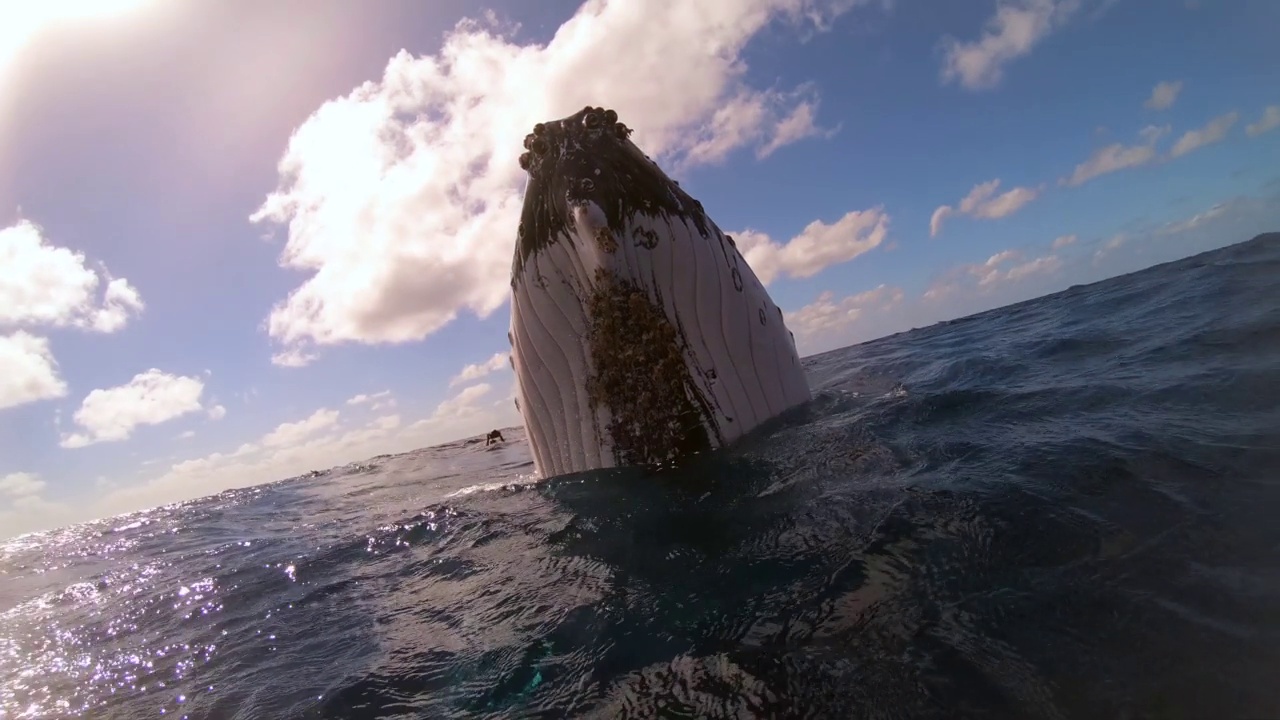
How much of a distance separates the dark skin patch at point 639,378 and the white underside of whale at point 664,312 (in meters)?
0.06

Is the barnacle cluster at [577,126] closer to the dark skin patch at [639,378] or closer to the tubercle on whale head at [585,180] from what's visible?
the tubercle on whale head at [585,180]

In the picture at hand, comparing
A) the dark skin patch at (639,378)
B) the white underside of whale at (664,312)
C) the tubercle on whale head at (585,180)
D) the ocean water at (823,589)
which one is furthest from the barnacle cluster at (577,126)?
the ocean water at (823,589)

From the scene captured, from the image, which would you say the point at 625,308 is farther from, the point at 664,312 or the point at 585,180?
the point at 585,180

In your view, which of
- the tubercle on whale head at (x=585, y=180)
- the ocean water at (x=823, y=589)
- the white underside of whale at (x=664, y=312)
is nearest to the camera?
the ocean water at (x=823, y=589)

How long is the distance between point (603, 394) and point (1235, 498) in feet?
10.4

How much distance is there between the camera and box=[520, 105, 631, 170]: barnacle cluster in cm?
404

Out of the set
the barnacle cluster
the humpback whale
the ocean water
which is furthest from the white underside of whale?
the barnacle cluster

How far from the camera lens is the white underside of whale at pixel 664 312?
406cm

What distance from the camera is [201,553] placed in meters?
7.44

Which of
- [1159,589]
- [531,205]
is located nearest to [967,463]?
[1159,589]

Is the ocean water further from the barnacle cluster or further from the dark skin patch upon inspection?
the barnacle cluster

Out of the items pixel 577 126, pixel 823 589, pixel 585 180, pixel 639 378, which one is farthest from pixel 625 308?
pixel 823 589

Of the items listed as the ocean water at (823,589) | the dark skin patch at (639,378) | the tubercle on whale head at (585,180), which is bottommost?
the ocean water at (823,589)

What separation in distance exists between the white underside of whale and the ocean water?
1.08 ft
